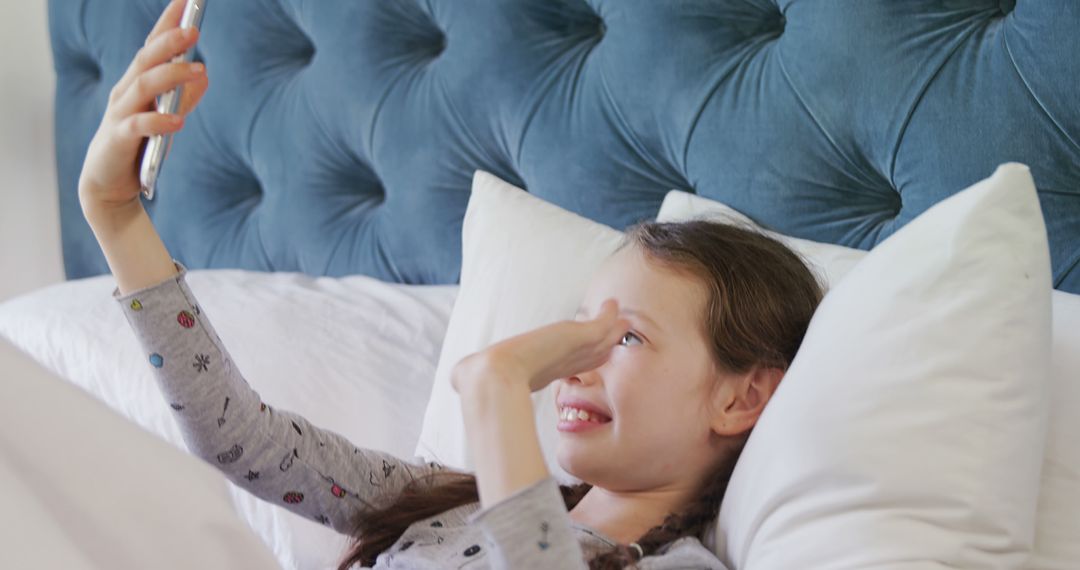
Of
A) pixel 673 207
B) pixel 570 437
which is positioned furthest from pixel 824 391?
pixel 673 207

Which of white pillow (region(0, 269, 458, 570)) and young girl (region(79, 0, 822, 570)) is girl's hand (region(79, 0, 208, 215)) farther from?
white pillow (region(0, 269, 458, 570))

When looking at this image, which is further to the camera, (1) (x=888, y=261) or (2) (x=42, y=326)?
(2) (x=42, y=326)

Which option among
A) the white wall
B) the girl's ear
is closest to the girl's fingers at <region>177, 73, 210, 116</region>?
the girl's ear

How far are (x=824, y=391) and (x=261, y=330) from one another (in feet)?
2.48

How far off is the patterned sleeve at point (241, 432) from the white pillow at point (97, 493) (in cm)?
23

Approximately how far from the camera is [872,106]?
110cm

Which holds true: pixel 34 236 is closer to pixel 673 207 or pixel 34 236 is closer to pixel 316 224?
pixel 316 224

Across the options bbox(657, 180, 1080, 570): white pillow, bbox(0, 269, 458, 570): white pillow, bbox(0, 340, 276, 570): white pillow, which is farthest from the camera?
bbox(0, 269, 458, 570): white pillow

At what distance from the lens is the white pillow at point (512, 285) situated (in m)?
1.11

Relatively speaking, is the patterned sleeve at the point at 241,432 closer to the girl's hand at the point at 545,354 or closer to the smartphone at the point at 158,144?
the smartphone at the point at 158,144

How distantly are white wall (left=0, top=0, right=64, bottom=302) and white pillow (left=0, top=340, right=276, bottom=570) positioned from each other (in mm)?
1365

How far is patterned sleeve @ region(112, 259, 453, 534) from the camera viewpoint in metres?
0.89

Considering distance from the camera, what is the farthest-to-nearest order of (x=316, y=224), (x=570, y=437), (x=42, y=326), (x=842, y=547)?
(x=316, y=224)
(x=42, y=326)
(x=570, y=437)
(x=842, y=547)

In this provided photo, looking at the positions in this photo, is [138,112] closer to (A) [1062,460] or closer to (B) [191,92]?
(B) [191,92]
